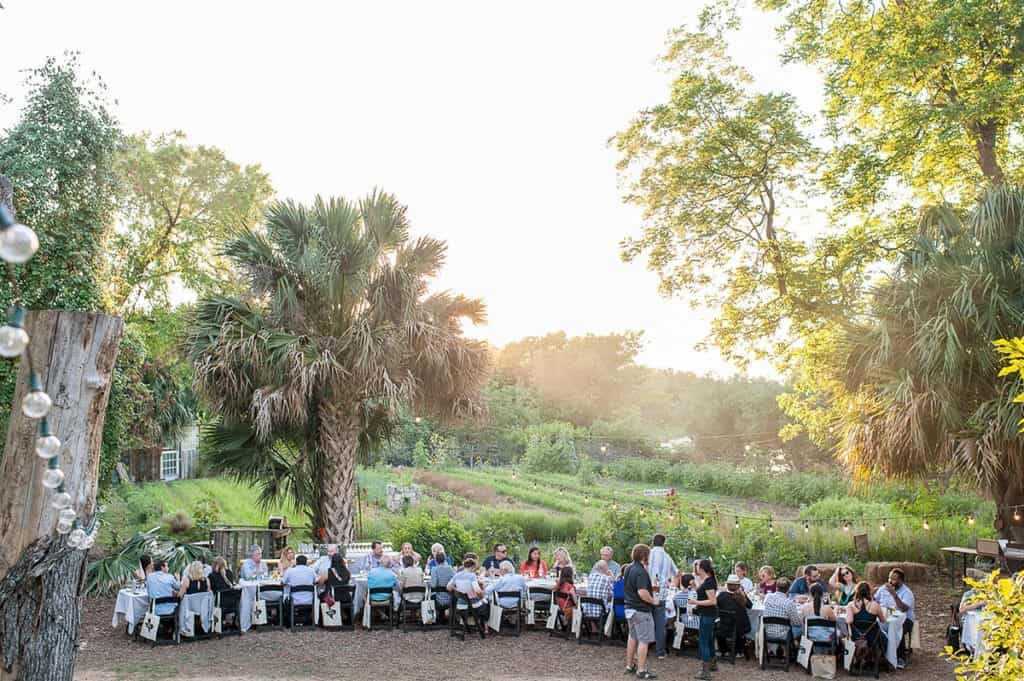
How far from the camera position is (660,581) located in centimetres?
1233

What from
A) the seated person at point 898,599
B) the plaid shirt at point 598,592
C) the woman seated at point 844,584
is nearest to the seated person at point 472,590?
the plaid shirt at point 598,592

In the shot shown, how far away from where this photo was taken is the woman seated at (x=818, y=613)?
33.8 ft

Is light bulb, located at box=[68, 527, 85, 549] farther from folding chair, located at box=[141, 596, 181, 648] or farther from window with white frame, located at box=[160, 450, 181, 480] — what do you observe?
window with white frame, located at box=[160, 450, 181, 480]

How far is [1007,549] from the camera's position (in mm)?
13477

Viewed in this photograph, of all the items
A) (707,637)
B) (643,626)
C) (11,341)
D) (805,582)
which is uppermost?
(11,341)

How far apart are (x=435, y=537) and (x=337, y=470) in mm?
2249

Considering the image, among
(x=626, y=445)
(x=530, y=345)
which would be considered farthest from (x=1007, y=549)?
(x=530, y=345)

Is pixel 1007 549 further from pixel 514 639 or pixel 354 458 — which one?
pixel 354 458

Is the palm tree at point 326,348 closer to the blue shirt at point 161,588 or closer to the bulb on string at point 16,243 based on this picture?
the blue shirt at point 161,588

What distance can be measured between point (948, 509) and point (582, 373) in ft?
123

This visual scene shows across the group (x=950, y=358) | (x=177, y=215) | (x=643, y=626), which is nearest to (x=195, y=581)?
(x=643, y=626)

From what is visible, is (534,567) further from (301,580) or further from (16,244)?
(16,244)

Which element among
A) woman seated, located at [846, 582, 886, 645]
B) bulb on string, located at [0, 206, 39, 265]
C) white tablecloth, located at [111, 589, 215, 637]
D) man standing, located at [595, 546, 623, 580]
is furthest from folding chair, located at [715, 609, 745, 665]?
bulb on string, located at [0, 206, 39, 265]

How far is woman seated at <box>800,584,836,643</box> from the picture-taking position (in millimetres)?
10289
